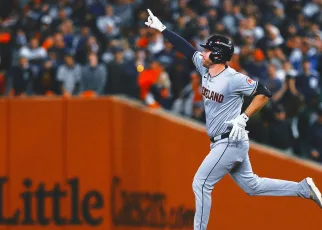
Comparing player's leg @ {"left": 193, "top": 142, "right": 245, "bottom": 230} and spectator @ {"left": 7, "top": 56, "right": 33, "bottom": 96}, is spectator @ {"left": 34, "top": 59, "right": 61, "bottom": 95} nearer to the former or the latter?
spectator @ {"left": 7, "top": 56, "right": 33, "bottom": 96}

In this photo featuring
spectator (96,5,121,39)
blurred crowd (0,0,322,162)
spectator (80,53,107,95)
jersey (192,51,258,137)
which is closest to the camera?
jersey (192,51,258,137)

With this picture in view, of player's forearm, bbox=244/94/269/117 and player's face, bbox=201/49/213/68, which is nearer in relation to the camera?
player's forearm, bbox=244/94/269/117

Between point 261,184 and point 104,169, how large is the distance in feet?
10.1

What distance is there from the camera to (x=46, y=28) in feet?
56.0

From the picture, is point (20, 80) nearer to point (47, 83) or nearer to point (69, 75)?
point (47, 83)

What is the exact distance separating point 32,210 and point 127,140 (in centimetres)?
164

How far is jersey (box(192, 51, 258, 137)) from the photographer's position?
8.64 m

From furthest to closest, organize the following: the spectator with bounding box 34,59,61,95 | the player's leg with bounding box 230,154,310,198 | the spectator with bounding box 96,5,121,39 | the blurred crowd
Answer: the spectator with bounding box 96,5,121,39 < the spectator with bounding box 34,59,61,95 < the blurred crowd < the player's leg with bounding box 230,154,310,198

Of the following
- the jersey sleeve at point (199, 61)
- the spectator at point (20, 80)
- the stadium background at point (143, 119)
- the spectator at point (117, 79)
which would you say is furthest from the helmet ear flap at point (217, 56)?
the spectator at point (20, 80)

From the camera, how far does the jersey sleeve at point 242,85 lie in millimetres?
8602

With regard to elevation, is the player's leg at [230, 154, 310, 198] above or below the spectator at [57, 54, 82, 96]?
below

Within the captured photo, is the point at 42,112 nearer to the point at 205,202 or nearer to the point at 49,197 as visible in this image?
the point at 49,197

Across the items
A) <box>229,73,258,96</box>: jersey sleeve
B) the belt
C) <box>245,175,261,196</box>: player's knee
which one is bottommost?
<box>245,175,261,196</box>: player's knee

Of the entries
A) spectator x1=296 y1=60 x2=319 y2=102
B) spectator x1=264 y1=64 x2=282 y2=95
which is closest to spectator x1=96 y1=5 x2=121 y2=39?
spectator x1=264 y1=64 x2=282 y2=95
